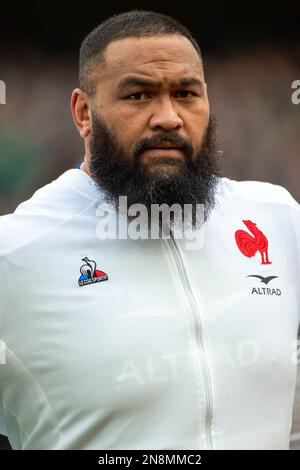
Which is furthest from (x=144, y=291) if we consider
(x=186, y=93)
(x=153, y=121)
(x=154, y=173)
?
(x=186, y=93)

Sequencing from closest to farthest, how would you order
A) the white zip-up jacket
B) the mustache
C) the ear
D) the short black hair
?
the white zip-up jacket → the mustache → the short black hair → the ear

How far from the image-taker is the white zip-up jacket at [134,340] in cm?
241

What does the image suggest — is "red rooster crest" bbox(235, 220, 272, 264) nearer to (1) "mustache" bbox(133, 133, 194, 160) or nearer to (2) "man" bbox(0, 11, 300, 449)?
(2) "man" bbox(0, 11, 300, 449)

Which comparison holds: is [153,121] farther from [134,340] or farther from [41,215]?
[134,340]

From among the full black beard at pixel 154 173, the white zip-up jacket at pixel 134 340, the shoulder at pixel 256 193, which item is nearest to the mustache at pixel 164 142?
the full black beard at pixel 154 173

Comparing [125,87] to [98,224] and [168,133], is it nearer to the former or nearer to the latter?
[168,133]

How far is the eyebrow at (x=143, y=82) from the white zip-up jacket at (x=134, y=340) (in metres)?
0.38

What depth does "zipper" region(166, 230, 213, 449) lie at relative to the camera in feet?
7.93

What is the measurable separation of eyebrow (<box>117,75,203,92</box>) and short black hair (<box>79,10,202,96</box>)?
0.53 feet

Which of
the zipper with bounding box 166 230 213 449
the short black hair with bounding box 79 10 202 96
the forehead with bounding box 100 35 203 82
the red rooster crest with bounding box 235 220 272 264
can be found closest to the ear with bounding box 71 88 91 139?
the short black hair with bounding box 79 10 202 96

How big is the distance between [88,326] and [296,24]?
4478 mm

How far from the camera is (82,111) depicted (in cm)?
287

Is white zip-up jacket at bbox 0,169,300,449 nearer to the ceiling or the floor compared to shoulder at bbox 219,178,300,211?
nearer to the floor

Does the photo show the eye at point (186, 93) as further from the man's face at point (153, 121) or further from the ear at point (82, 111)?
the ear at point (82, 111)
